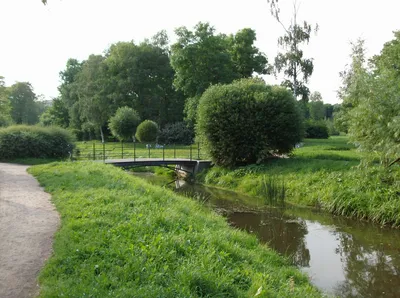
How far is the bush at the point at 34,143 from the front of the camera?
24.9m

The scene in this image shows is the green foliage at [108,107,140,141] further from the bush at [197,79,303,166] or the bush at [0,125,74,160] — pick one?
the bush at [197,79,303,166]

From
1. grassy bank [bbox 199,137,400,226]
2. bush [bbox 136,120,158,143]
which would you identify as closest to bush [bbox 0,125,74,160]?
grassy bank [bbox 199,137,400,226]

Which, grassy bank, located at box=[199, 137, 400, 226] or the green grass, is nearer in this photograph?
grassy bank, located at box=[199, 137, 400, 226]

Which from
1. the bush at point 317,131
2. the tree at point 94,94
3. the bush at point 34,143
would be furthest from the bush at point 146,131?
the bush at point 317,131

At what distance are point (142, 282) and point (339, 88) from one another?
35.2 metres

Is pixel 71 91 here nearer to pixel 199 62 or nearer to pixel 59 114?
pixel 59 114

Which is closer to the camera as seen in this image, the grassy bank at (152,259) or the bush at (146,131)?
the grassy bank at (152,259)

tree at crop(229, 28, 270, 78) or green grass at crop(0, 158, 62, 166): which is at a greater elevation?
tree at crop(229, 28, 270, 78)

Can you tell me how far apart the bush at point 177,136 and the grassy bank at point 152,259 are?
34.0 metres

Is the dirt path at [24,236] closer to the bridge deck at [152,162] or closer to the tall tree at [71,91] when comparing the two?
the bridge deck at [152,162]

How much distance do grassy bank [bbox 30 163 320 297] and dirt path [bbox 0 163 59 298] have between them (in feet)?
0.84

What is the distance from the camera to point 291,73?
3712 centimetres

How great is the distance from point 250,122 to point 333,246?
11.5 m

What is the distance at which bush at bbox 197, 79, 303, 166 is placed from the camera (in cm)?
2169
